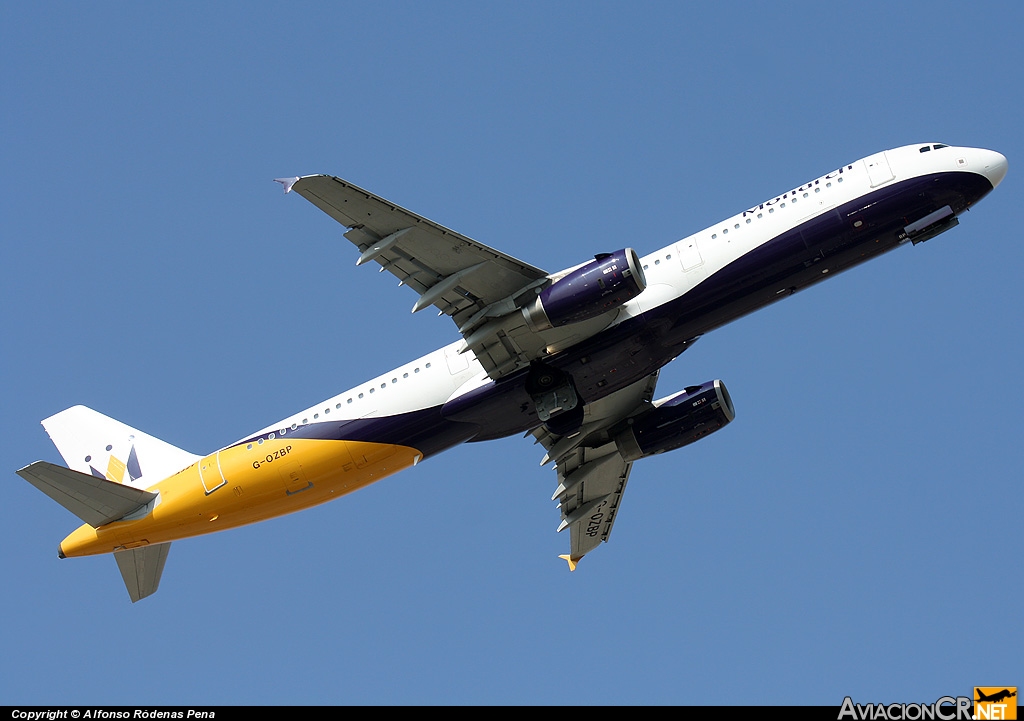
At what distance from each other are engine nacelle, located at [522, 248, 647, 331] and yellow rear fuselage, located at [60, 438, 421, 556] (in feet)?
26.5

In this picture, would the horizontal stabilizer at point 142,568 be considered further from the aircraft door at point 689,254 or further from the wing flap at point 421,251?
the aircraft door at point 689,254

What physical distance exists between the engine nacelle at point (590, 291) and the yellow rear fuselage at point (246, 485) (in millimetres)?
8079

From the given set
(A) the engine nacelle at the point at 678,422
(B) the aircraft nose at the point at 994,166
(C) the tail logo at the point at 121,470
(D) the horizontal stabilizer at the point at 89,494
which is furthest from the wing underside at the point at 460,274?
(C) the tail logo at the point at 121,470

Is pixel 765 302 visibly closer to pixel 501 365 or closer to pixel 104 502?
pixel 501 365

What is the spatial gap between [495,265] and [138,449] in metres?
17.3

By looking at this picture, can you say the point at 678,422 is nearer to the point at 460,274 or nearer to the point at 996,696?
the point at 460,274

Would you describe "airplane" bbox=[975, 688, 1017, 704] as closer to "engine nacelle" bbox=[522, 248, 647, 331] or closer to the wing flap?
"engine nacelle" bbox=[522, 248, 647, 331]

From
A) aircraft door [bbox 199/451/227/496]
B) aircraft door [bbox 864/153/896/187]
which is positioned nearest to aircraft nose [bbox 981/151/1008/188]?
aircraft door [bbox 864/153/896/187]

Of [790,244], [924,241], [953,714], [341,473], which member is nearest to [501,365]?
[341,473]

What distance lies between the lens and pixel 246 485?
1642 inches

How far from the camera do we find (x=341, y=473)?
41969 mm

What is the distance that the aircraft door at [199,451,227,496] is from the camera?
41875mm

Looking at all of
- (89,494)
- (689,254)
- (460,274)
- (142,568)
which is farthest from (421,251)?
(142,568)

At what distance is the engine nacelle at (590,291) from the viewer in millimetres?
37281
